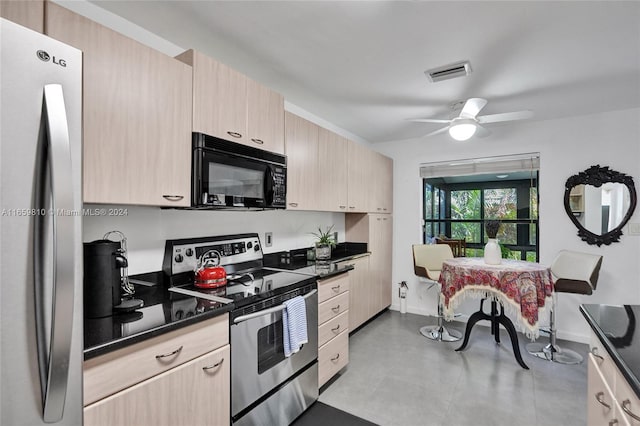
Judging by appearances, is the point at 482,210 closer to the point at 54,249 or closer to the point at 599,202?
the point at 599,202

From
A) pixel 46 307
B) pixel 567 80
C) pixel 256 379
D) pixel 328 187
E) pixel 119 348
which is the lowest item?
pixel 256 379

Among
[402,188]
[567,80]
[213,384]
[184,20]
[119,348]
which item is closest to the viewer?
[119,348]

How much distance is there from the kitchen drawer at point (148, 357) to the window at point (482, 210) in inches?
142

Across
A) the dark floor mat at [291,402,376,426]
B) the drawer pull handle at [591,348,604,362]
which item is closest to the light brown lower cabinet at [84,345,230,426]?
the dark floor mat at [291,402,376,426]

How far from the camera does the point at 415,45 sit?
2.03m

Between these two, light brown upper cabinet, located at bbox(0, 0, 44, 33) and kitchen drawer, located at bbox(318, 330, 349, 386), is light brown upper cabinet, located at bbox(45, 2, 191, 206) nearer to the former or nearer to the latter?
light brown upper cabinet, located at bbox(0, 0, 44, 33)

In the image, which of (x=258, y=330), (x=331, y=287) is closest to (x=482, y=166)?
(x=331, y=287)

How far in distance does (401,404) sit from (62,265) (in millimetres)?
2253

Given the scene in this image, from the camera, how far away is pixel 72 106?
2.97 feet

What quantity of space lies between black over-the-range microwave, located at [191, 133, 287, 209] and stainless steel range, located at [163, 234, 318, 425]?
0.44 meters

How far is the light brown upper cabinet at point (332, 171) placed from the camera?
9.48ft

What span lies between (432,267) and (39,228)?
3595 millimetres

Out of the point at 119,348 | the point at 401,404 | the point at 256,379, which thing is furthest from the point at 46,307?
the point at 401,404

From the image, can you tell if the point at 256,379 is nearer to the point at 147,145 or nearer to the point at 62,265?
the point at 62,265
